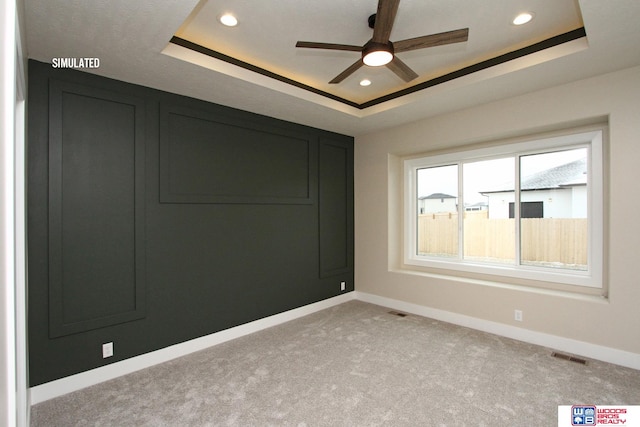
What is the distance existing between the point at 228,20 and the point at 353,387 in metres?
3.04

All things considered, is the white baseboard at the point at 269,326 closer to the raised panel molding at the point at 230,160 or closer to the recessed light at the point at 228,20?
the raised panel molding at the point at 230,160

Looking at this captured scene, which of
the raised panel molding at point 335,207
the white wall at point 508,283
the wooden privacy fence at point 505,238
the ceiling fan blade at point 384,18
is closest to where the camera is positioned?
the ceiling fan blade at point 384,18

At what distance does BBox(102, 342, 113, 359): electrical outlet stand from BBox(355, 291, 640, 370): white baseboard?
338 cm

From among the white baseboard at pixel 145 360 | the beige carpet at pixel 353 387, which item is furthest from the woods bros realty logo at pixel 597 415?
the white baseboard at pixel 145 360

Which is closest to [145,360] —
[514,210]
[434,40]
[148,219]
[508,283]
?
[148,219]

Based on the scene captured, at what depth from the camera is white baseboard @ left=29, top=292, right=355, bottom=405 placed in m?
2.42

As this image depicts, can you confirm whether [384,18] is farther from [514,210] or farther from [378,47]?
[514,210]

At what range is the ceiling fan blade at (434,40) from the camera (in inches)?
79.8

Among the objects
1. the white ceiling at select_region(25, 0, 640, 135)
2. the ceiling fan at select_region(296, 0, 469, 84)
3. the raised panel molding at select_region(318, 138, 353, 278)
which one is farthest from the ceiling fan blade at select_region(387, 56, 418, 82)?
the raised panel molding at select_region(318, 138, 353, 278)

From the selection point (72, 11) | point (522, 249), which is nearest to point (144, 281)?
point (72, 11)

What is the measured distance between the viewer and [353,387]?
2.52 meters

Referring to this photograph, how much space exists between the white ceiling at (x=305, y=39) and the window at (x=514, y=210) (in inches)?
32.6

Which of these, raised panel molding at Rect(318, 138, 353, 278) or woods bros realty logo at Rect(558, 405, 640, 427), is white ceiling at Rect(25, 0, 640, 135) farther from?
woods bros realty logo at Rect(558, 405, 640, 427)

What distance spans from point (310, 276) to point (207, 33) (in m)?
3.09
